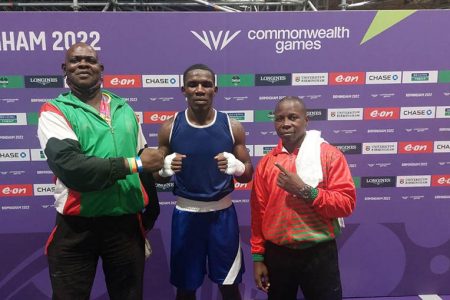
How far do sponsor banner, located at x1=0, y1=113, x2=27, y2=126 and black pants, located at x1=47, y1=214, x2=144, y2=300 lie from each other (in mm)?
1086

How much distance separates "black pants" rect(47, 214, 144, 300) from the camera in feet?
5.14

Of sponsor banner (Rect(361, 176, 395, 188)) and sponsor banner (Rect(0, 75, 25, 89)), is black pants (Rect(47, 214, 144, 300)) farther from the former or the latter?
sponsor banner (Rect(361, 176, 395, 188))

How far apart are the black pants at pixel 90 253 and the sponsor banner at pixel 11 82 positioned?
1181mm

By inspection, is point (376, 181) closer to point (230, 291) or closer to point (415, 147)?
point (415, 147)

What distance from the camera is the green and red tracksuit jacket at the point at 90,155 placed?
141 cm

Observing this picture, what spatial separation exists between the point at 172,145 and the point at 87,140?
0.49 meters

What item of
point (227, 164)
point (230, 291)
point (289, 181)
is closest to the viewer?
point (289, 181)

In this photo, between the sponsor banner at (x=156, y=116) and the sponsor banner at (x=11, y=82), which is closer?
the sponsor banner at (x=11, y=82)

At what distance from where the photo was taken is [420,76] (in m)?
2.47

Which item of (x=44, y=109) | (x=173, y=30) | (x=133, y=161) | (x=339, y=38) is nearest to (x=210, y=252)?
(x=133, y=161)

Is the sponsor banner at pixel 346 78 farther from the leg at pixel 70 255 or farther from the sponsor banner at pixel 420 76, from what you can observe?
the leg at pixel 70 255

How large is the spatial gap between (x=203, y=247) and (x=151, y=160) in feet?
2.24

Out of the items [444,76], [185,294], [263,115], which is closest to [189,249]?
[185,294]

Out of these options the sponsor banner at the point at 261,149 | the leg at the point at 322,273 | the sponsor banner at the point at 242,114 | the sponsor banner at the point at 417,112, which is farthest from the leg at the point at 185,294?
the sponsor banner at the point at 417,112
